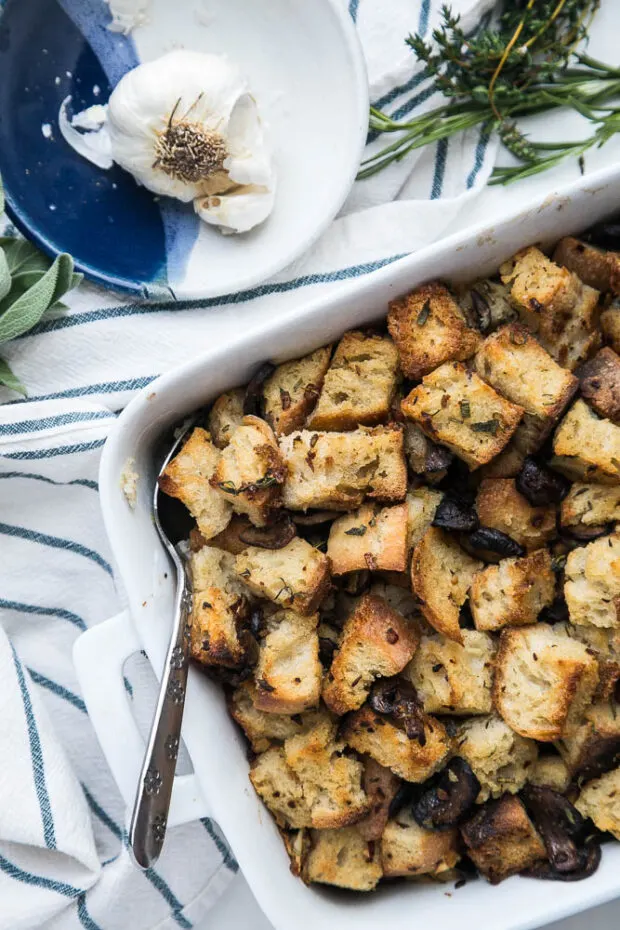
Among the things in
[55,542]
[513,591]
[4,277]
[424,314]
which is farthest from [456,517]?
[4,277]

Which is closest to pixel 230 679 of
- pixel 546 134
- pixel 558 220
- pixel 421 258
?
pixel 421 258

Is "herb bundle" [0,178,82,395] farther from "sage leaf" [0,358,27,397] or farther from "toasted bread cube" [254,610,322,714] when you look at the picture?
"toasted bread cube" [254,610,322,714]

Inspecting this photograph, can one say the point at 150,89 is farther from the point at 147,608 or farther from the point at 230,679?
the point at 230,679

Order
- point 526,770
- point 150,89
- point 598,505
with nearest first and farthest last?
1. point 598,505
2. point 526,770
3. point 150,89

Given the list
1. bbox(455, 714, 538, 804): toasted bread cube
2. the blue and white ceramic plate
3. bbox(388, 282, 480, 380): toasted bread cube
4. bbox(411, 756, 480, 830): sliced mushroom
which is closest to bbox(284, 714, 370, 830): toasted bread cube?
bbox(411, 756, 480, 830): sliced mushroom

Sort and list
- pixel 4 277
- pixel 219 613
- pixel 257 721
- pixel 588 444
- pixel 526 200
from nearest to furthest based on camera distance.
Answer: pixel 588 444
pixel 219 613
pixel 257 721
pixel 4 277
pixel 526 200

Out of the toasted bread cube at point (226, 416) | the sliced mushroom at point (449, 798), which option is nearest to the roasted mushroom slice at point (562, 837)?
the sliced mushroom at point (449, 798)

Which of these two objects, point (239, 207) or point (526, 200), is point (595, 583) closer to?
point (526, 200)

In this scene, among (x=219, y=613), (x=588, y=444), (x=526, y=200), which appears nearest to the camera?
(x=588, y=444)
